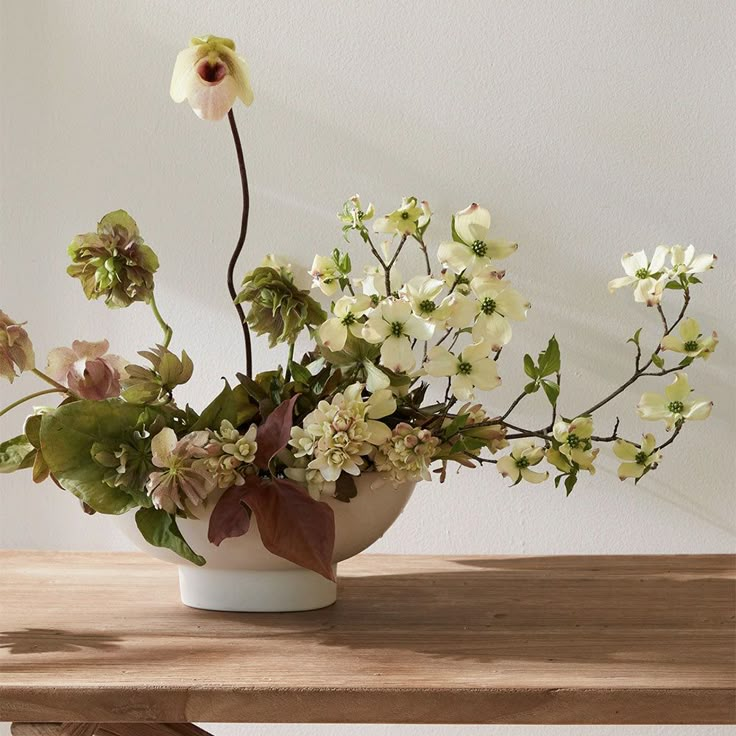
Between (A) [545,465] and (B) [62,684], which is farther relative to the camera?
(A) [545,465]

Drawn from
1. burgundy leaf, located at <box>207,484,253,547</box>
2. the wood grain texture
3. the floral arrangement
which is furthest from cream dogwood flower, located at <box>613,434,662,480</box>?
burgundy leaf, located at <box>207,484,253,547</box>

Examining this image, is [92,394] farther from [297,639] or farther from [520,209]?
[520,209]

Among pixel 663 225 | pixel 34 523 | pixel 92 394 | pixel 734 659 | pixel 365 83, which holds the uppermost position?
pixel 365 83

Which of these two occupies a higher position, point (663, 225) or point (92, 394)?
point (663, 225)

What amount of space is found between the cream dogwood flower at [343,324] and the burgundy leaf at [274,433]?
0.19ft

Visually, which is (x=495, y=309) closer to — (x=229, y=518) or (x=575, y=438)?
(x=575, y=438)

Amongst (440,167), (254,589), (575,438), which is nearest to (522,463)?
(575,438)

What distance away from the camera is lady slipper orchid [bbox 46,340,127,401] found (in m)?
0.82

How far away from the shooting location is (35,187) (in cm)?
133

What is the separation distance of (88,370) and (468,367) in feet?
1.06

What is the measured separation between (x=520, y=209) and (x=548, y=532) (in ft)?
1.43

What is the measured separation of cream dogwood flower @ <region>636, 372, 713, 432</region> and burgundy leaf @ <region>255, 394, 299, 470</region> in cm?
35

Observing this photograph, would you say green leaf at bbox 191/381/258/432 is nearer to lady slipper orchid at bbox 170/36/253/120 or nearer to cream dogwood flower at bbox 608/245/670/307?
lady slipper orchid at bbox 170/36/253/120

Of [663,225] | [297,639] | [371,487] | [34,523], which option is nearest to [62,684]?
[297,639]
